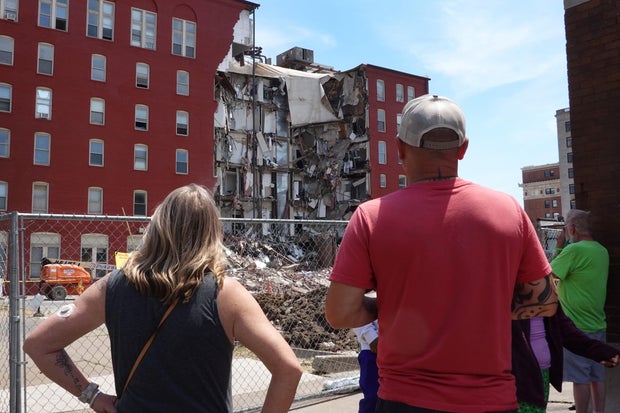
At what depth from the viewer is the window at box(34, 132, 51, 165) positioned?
33.8m

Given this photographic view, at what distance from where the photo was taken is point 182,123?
38875 mm

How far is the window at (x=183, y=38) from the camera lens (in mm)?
39094

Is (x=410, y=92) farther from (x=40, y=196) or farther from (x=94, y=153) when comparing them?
(x=40, y=196)

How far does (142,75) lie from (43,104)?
650 centimetres

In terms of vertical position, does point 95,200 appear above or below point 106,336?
above

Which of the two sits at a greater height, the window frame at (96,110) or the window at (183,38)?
the window at (183,38)

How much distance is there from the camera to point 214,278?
7.46 ft

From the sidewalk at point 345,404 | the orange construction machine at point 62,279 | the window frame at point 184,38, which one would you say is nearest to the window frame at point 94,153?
the window frame at point 184,38

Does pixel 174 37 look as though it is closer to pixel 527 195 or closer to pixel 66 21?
pixel 66 21

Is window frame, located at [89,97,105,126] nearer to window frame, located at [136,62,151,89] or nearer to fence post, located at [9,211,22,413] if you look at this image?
window frame, located at [136,62,151,89]

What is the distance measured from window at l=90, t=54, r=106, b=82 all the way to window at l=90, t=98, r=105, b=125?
55.0 inches

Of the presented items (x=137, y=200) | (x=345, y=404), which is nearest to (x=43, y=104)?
(x=137, y=200)

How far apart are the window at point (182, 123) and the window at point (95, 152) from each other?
5317 millimetres

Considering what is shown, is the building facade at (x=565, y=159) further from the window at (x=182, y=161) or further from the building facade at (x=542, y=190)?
the window at (x=182, y=161)
